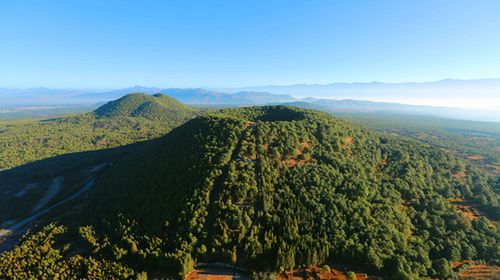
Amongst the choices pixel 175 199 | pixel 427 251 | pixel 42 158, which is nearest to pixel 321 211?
pixel 427 251

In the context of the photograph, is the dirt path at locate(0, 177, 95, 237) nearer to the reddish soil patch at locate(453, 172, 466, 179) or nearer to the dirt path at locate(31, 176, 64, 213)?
the dirt path at locate(31, 176, 64, 213)

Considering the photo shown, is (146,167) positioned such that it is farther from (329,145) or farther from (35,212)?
(329,145)

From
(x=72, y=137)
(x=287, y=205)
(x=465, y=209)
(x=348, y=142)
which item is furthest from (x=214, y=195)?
(x=72, y=137)

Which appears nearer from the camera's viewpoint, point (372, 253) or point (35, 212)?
point (372, 253)

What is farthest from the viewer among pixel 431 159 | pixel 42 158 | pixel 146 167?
pixel 42 158

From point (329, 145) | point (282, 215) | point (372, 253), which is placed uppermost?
point (329, 145)

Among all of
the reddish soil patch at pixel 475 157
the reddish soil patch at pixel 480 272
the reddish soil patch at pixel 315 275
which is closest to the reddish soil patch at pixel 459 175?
the reddish soil patch at pixel 480 272

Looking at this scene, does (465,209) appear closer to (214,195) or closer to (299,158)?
(299,158)
